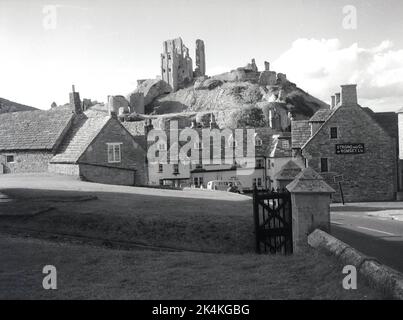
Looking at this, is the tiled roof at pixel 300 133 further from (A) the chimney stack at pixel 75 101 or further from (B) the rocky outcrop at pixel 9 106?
(B) the rocky outcrop at pixel 9 106

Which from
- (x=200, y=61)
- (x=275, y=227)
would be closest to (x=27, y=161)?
(x=275, y=227)

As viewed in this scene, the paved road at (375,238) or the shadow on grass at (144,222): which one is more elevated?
the shadow on grass at (144,222)

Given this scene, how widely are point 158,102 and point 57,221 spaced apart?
13245cm

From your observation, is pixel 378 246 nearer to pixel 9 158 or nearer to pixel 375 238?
pixel 375 238

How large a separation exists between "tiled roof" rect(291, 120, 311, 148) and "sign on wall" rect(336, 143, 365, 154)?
4.08 m

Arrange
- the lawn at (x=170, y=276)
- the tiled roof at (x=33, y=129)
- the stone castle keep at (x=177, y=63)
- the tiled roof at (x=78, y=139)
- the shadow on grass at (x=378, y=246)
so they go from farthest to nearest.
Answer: the stone castle keep at (x=177, y=63), the tiled roof at (x=33, y=129), the tiled roof at (x=78, y=139), the shadow on grass at (x=378, y=246), the lawn at (x=170, y=276)

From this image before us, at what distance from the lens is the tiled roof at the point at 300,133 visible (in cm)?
4643

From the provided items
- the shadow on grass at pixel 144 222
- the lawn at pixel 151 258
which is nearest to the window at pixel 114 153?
the lawn at pixel 151 258

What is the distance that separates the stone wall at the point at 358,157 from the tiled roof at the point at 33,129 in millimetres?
23655

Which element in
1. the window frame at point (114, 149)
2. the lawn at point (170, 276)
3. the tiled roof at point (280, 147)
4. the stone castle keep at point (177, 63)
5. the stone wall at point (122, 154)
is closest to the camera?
A: the lawn at point (170, 276)

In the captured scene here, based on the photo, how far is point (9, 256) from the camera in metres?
10.1

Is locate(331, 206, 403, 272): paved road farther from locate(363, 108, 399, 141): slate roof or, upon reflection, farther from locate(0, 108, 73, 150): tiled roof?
locate(0, 108, 73, 150): tiled roof

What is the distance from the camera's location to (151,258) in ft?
33.0

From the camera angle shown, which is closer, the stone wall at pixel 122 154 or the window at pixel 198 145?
the stone wall at pixel 122 154
